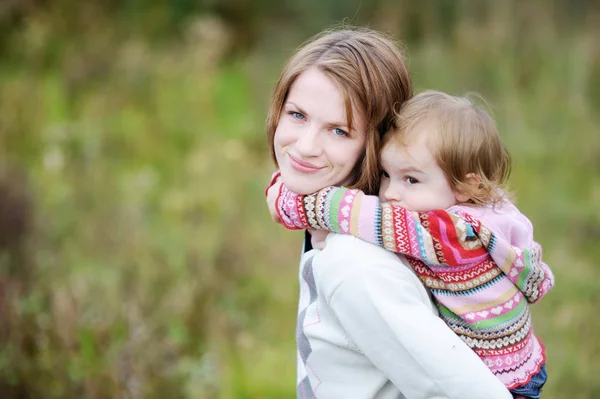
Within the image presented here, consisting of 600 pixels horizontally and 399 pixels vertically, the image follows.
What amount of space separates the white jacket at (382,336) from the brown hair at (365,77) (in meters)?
0.25

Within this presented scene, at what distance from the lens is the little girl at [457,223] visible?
1.90 meters

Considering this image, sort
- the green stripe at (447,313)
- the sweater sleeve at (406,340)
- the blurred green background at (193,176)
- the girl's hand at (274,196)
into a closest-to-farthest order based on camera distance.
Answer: the sweater sleeve at (406,340), the green stripe at (447,313), the girl's hand at (274,196), the blurred green background at (193,176)

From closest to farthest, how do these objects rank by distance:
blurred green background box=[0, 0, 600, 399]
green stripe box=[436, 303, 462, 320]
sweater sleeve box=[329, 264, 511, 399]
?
sweater sleeve box=[329, 264, 511, 399], green stripe box=[436, 303, 462, 320], blurred green background box=[0, 0, 600, 399]

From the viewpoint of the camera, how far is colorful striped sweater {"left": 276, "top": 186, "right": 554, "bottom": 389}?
1885 mm

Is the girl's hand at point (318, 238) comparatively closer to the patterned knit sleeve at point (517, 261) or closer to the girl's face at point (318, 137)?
the girl's face at point (318, 137)

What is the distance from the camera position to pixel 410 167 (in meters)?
2.01

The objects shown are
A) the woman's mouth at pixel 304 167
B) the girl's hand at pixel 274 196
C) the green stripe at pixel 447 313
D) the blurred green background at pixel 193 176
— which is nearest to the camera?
the green stripe at pixel 447 313

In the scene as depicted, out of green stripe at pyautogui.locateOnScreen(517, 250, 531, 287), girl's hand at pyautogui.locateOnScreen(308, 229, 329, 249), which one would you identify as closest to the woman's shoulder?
girl's hand at pyautogui.locateOnScreen(308, 229, 329, 249)

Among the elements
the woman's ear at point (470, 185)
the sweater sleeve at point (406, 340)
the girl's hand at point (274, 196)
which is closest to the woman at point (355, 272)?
the sweater sleeve at point (406, 340)

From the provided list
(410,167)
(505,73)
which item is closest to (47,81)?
(505,73)

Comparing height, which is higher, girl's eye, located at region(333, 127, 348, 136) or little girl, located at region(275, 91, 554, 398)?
girl's eye, located at region(333, 127, 348, 136)

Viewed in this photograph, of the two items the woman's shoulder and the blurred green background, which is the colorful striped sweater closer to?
the woman's shoulder

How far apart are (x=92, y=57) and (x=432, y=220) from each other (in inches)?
252

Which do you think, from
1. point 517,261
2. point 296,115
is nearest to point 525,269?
point 517,261
